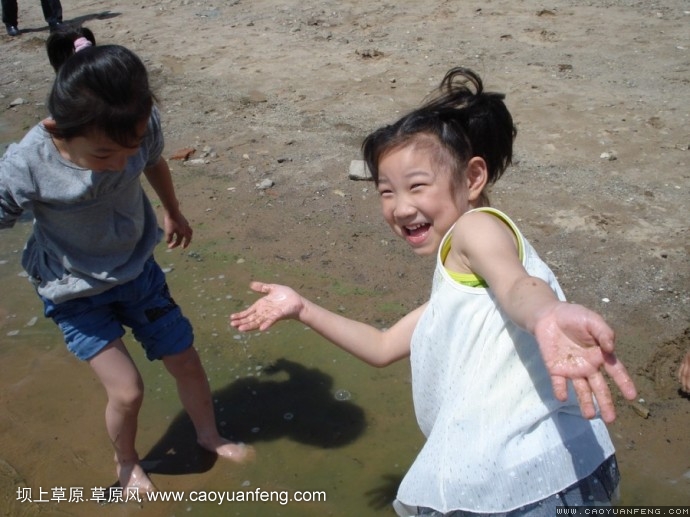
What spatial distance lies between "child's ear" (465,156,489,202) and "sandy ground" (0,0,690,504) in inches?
51.6

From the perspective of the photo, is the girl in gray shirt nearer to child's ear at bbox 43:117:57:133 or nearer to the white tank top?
child's ear at bbox 43:117:57:133

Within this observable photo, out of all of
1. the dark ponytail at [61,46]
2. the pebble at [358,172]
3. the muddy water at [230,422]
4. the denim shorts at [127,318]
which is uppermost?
the dark ponytail at [61,46]

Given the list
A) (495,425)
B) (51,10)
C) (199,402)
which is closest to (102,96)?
(199,402)

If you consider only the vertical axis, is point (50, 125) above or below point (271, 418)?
above

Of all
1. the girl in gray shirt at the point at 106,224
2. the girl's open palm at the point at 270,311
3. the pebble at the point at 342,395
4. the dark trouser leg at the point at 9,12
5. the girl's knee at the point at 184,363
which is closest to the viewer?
the girl's open palm at the point at 270,311

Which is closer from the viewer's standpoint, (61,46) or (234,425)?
(61,46)

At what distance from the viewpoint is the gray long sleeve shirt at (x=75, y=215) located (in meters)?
2.34

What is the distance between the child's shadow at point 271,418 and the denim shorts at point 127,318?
52cm

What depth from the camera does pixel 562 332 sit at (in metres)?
1.38

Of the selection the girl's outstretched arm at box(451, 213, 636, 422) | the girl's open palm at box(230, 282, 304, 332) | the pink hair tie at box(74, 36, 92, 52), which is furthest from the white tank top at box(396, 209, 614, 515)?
the pink hair tie at box(74, 36, 92, 52)

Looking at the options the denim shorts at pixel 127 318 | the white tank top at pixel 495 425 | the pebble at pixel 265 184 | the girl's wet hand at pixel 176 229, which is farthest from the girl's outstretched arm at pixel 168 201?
the pebble at pixel 265 184

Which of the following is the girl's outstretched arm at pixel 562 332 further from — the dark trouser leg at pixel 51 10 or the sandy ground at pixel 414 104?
the dark trouser leg at pixel 51 10

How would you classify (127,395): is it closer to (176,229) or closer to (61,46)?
(176,229)

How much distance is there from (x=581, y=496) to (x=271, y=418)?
1758 mm
